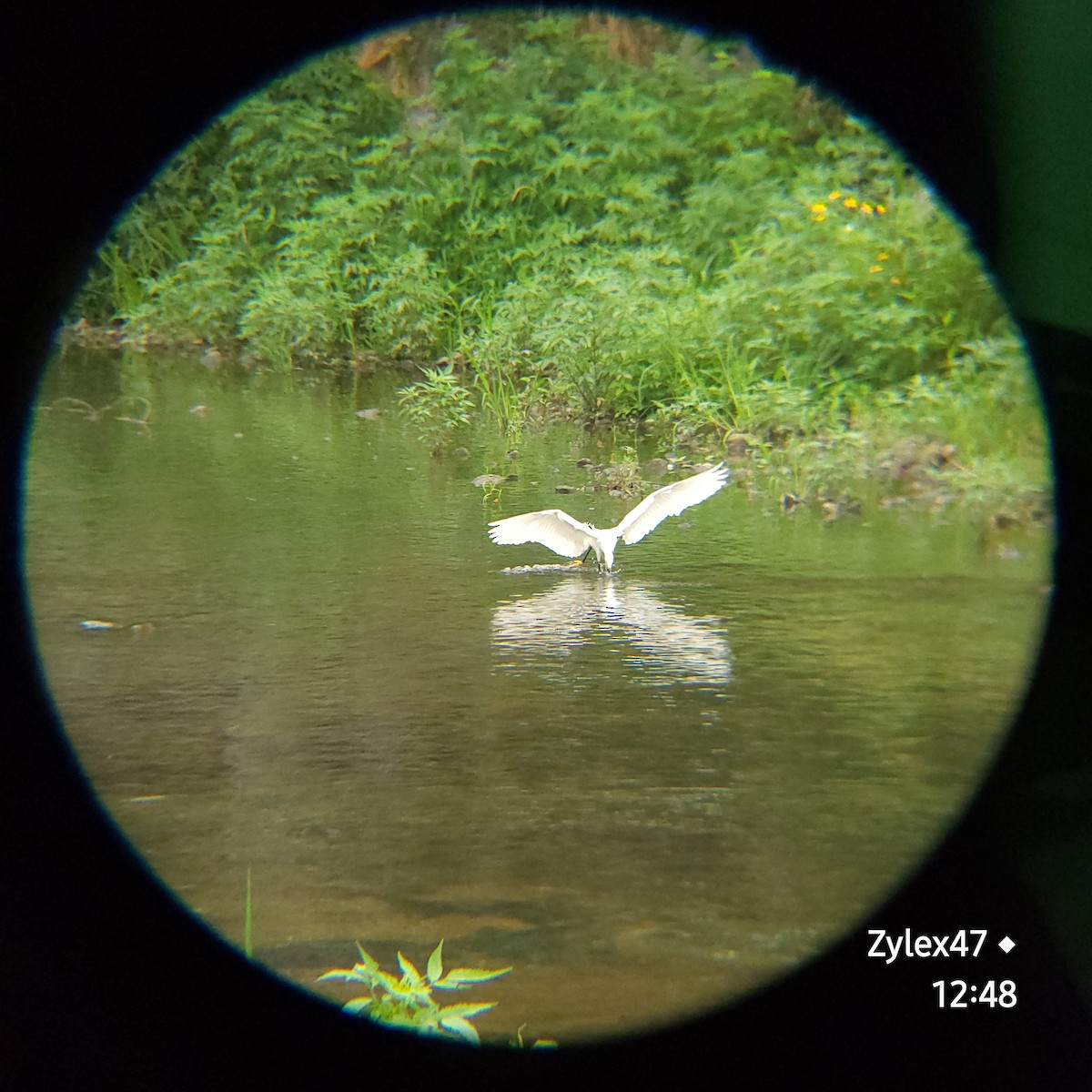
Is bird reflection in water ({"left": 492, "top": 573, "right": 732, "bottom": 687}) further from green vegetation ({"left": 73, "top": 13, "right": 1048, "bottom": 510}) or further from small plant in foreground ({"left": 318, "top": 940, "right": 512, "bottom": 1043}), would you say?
green vegetation ({"left": 73, "top": 13, "right": 1048, "bottom": 510})

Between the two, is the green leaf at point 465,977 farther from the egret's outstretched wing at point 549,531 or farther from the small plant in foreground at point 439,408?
the small plant in foreground at point 439,408

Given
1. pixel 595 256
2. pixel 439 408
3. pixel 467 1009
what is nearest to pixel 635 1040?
pixel 467 1009

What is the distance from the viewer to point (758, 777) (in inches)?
100

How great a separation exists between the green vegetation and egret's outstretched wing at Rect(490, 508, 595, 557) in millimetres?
1066

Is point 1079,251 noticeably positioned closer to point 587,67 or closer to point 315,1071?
point 315,1071

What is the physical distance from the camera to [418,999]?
2025 millimetres

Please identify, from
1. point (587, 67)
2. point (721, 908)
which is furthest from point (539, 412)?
point (721, 908)

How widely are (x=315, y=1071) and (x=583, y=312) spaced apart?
4194 mm

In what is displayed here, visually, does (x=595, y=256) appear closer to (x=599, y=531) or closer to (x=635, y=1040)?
(x=599, y=531)

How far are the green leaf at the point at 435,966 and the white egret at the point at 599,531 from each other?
1626 millimetres

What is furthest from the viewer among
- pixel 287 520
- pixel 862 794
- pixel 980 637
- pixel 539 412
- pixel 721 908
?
pixel 539 412

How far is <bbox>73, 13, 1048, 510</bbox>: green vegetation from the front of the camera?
15.9 ft
